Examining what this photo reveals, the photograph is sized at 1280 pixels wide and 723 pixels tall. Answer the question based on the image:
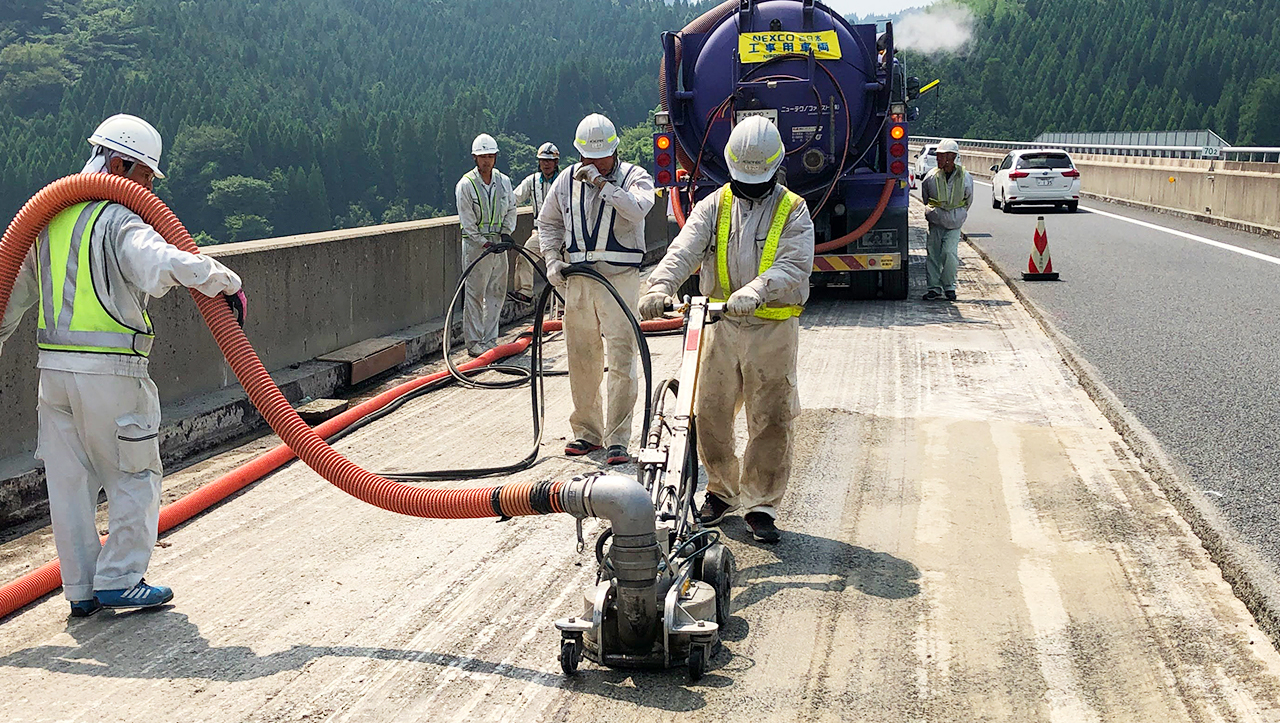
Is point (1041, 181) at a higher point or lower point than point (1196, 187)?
higher

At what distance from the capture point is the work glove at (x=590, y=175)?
291 inches

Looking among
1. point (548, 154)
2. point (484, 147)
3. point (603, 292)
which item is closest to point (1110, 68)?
point (548, 154)

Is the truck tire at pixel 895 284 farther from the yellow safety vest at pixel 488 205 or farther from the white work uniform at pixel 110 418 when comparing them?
the white work uniform at pixel 110 418

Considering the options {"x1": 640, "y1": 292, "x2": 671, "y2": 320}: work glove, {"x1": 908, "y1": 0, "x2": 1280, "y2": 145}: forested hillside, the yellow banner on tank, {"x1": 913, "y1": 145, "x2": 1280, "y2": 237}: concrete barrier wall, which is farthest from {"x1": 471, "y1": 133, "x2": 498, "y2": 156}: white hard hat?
{"x1": 908, "y1": 0, "x2": 1280, "y2": 145}: forested hillside

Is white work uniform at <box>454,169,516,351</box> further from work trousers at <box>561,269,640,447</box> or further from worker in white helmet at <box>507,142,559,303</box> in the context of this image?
work trousers at <box>561,269,640,447</box>

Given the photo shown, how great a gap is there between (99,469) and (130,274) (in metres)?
0.82

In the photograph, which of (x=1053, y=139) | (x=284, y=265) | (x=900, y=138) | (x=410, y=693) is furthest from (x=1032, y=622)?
(x=1053, y=139)

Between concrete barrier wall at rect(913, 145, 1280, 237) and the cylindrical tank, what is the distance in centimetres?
1034

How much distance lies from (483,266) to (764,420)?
20.3ft

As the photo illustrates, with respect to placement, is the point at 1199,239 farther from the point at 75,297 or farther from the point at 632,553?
the point at 75,297

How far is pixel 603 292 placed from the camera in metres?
7.53

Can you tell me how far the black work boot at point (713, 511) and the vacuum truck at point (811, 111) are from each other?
6846mm

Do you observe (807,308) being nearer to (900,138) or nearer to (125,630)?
(900,138)

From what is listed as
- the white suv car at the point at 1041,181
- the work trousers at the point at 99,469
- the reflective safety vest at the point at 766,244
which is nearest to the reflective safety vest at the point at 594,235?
the reflective safety vest at the point at 766,244
